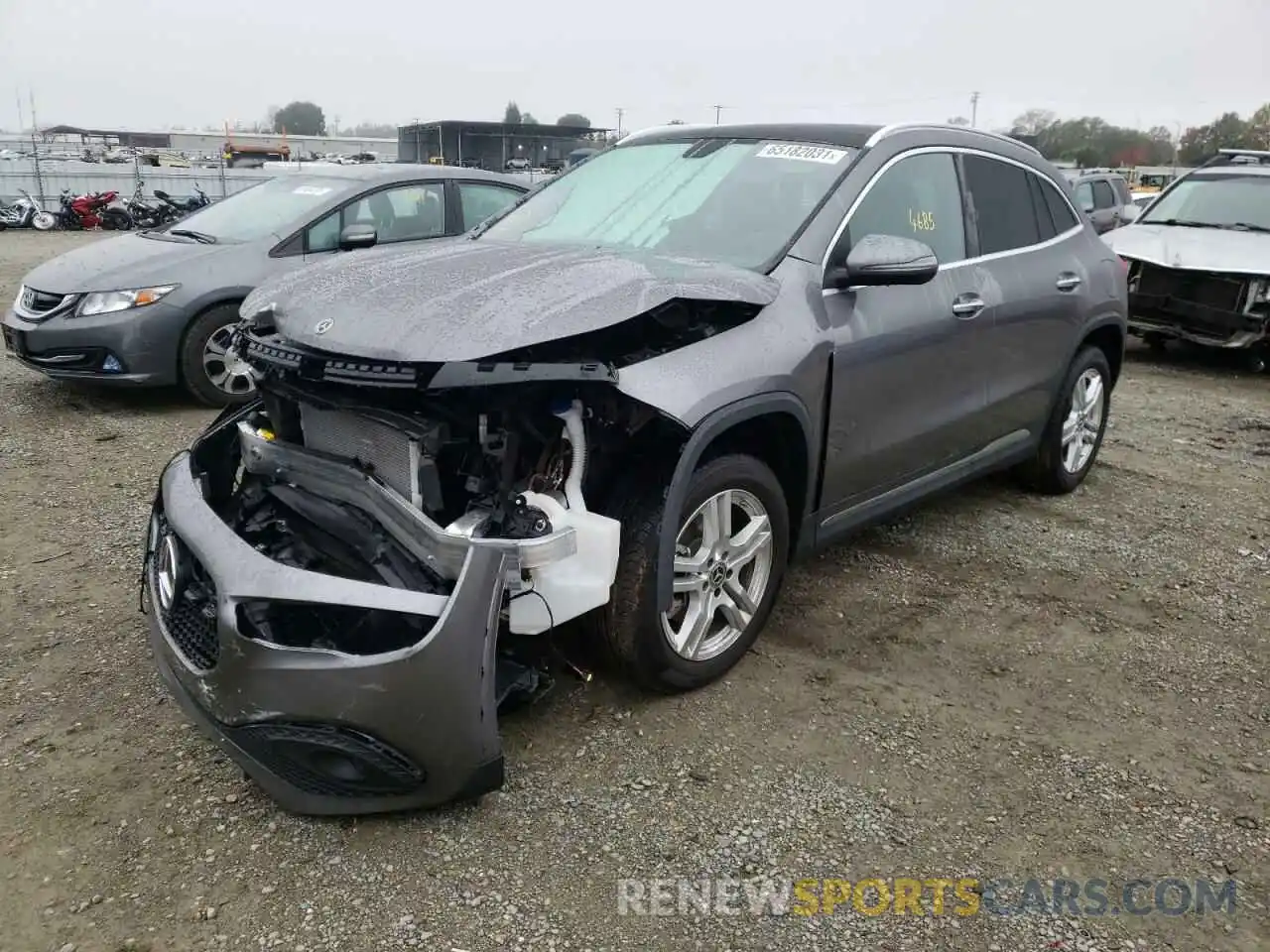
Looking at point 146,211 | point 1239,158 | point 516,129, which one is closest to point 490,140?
point 516,129

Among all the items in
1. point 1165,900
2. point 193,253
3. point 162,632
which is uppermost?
point 193,253

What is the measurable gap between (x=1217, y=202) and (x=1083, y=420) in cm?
588

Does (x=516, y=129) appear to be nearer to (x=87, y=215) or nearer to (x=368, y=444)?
(x=87, y=215)

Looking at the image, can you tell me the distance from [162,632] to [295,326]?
0.94 metres

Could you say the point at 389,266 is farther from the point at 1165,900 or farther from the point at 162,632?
the point at 1165,900

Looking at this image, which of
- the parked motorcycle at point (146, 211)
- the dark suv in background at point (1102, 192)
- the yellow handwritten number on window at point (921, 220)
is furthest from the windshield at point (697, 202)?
the parked motorcycle at point (146, 211)

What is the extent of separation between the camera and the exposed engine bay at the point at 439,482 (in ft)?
8.17

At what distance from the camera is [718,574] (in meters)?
3.16

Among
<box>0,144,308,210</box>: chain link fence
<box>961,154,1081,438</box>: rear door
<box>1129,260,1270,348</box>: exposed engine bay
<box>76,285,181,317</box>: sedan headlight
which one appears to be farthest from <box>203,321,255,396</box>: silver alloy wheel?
<box>0,144,308,210</box>: chain link fence

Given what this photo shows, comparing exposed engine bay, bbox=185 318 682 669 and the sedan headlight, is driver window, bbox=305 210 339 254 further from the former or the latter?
exposed engine bay, bbox=185 318 682 669

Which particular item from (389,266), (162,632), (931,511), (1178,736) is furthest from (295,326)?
(931,511)

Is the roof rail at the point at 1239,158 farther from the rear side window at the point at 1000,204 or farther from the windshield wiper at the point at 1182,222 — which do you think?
the rear side window at the point at 1000,204

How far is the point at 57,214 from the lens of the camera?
22500 mm

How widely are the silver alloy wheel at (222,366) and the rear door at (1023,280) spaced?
14.9ft
